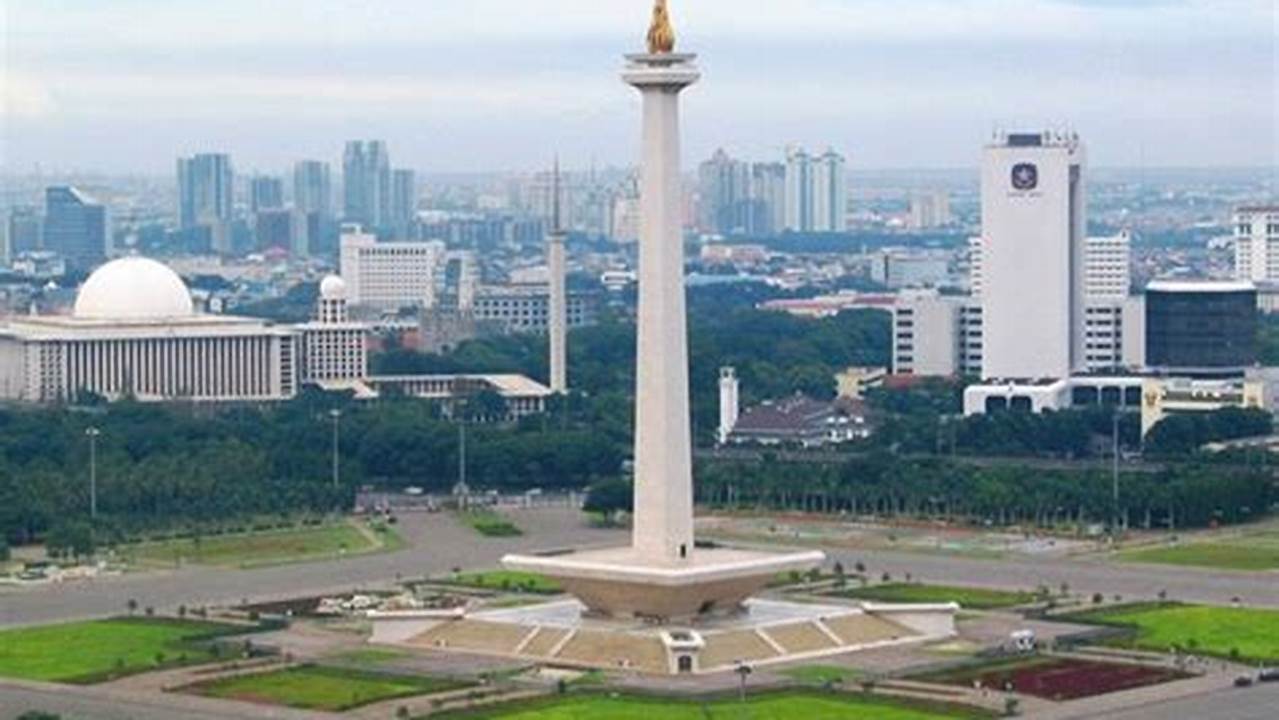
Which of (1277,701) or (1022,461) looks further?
(1022,461)

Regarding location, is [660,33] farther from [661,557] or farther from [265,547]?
[265,547]

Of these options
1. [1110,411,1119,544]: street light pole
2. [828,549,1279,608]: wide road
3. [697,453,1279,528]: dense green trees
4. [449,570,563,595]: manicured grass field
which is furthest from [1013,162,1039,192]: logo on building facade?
[449,570,563,595]: manicured grass field

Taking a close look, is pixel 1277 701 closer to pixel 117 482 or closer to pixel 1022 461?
pixel 117 482

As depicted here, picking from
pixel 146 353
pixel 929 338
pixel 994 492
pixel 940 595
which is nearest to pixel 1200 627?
pixel 940 595

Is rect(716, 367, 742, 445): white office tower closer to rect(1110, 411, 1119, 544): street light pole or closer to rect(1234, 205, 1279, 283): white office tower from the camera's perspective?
rect(1110, 411, 1119, 544): street light pole

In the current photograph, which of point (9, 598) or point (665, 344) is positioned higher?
point (665, 344)

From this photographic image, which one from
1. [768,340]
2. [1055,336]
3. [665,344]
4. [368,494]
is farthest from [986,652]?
[768,340]
